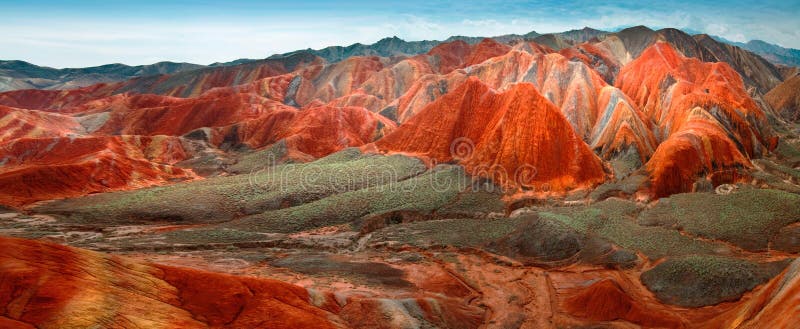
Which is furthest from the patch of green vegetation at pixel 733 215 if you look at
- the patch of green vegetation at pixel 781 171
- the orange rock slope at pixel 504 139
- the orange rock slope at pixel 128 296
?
the orange rock slope at pixel 128 296

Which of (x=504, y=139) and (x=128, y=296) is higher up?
(x=504, y=139)

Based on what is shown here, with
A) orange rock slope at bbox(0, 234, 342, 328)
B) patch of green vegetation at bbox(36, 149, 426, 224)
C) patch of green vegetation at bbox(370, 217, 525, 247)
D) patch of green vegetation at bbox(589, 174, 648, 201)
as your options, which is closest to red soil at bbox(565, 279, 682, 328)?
patch of green vegetation at bbox(370, 217, 525, 247)

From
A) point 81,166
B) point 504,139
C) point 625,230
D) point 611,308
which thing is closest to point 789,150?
point 504,139

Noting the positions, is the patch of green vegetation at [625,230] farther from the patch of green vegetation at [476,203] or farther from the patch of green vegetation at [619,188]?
the patch of green vegetation at [476,203]

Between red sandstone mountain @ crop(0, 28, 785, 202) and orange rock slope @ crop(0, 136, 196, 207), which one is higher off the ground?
red sandstone mountain @ crop(0, 28, 785, 202)

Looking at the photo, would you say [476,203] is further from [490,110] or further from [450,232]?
[490,110]

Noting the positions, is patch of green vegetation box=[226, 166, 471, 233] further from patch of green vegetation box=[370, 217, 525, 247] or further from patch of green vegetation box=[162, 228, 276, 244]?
patch of green vegetation box=[370, 217, 525, 247]

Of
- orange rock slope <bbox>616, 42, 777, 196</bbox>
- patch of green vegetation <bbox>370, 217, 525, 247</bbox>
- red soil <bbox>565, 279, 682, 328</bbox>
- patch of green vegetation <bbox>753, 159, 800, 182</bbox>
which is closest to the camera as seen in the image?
red soil <bbox>565, 279, 682, 328</bbox>
